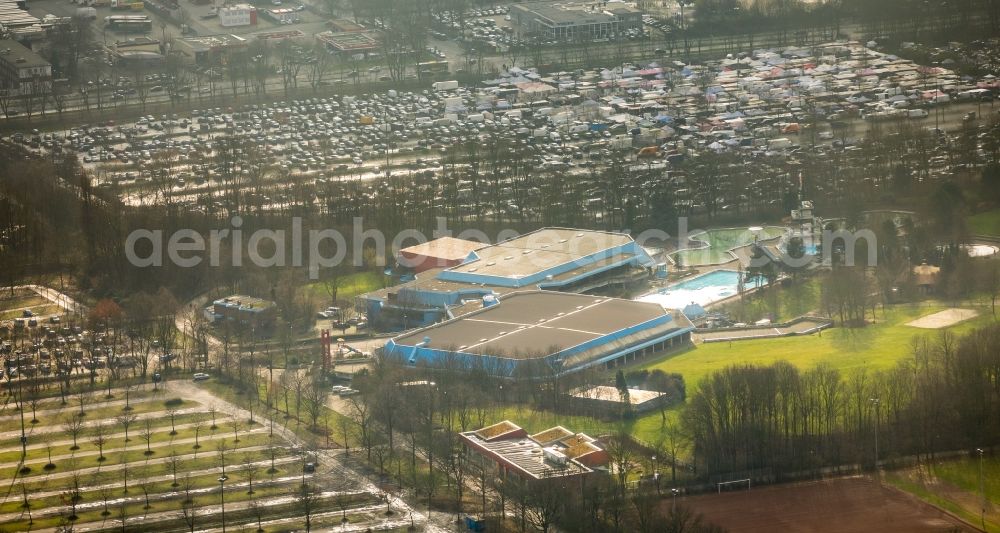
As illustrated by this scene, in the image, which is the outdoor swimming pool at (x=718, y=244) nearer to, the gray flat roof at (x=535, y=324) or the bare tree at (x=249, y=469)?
the gray flat roof at (x=535, y=324)

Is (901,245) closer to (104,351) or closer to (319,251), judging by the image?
(319,251)

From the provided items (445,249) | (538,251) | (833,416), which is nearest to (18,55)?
(445,249)

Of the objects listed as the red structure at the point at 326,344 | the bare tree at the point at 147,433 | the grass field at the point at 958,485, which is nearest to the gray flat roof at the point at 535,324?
the red structure at the point at 326,344

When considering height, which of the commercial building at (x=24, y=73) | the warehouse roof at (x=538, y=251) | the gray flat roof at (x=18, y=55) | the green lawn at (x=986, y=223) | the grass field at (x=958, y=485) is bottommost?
the grass field at (x=958, y=485)

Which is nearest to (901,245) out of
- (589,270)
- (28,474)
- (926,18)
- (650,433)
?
(589,270)

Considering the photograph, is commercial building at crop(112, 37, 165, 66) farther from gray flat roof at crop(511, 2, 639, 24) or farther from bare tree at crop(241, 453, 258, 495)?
bare tree at crop(241, 453, 258, 495)
